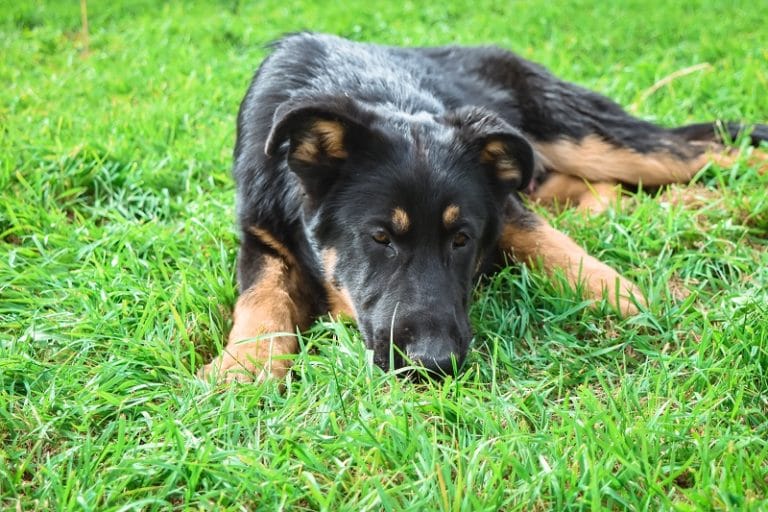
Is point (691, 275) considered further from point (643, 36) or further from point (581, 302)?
point (643, 36)

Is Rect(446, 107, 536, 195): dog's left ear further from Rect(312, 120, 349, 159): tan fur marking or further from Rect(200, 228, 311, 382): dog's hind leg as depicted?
Rect(200, 228, 311, 382): dog's hind leg

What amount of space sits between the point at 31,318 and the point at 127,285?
0.47 metres

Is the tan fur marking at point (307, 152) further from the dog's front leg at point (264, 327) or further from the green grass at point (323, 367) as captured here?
the green grass at point (323, 367)

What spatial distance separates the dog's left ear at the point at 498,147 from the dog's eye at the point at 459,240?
45cm

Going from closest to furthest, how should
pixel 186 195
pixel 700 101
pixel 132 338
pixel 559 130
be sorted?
pixel 132 338 < pixel 186 195 < pixel 559 130 < pixel 700 101

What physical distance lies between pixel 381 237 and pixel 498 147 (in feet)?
2.52

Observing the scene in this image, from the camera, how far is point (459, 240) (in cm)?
360

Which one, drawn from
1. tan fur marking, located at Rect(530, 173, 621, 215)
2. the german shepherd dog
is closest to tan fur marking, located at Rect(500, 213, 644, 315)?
the german shepherd dog

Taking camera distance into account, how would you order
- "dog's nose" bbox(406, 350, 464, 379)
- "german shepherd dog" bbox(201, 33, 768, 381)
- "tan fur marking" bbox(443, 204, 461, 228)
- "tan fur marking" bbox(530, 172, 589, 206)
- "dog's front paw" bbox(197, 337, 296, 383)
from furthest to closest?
"tan fur marking" bbox(530, 172, 589, 206), "tan fur marking" bbox(443, 204, 461, 228), "german shepherd dog" bbox(201, 33, 768, 381), "dog's front paw" bbox(197, 337, 296, 383), "dog's nose" bbox(406, 350, 464, 379)

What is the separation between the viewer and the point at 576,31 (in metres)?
8.88

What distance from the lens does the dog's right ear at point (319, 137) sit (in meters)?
3.45

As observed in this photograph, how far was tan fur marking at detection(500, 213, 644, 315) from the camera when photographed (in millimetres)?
3799

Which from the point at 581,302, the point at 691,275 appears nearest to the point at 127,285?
the point at 581,302

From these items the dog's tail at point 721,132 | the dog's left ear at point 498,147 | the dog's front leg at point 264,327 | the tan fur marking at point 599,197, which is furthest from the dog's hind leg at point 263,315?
the dog's tail at point 721,132
